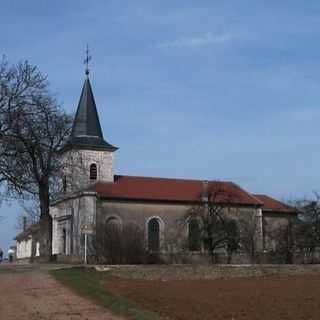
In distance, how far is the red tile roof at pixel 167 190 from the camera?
238 feet

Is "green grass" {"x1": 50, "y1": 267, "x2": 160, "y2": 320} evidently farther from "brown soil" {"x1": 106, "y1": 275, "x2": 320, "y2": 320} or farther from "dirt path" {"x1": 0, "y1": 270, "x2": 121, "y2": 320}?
"brown soil" {"x1": 106, "y1": 275, "x2": 320, "y2": 320}

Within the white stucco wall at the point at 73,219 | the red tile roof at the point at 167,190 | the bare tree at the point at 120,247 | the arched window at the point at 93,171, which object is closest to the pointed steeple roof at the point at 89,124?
the arched window at the point at 93,171

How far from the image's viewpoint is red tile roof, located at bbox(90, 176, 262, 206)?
72.6 m

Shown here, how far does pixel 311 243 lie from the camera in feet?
219

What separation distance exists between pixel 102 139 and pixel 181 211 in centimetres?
1192

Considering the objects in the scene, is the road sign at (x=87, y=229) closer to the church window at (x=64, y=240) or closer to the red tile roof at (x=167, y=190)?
the red tile roof at (x=167, y=190)

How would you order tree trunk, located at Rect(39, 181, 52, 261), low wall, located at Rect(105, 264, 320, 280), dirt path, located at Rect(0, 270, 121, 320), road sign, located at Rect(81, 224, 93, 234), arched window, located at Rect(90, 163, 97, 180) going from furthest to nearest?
arched window, located at Rect(90, 163, 97, 180) → road sign, located at Rect(81, 224, 93, 234) → tree trunk, located at Rect(39, 181, 52, 261) → low wall, located at Rect(105, 264, 320, 280) → dirt path, located at Rect(0, 270, 121, 320)

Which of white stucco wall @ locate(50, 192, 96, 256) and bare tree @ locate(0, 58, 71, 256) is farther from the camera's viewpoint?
white stucco wall @ locate(50, 192, 96, 256)

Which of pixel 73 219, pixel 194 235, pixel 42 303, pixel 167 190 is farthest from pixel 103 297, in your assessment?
pixel 167 190

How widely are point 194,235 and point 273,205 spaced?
49.7ft

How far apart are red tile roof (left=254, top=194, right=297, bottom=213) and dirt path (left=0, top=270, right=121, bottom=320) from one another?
180ft

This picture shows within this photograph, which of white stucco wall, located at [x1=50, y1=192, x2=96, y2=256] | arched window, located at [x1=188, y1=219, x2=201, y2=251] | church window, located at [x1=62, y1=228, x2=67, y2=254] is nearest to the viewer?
white stucco wall, located at [x1=50, y1=192, x2=96, y2=256]

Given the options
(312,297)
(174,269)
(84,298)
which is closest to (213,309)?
(84,298)

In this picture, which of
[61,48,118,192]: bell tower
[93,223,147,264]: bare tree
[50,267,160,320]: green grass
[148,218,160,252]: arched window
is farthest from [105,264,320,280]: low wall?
[61,48,118,192]: bell tower
